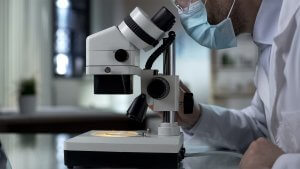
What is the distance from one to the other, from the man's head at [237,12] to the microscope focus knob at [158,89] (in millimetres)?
362

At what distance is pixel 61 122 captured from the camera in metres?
2.90

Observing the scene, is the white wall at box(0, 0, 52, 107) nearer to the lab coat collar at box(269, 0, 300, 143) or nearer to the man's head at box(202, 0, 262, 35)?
the man's head at box(202, 0, 262, 35)

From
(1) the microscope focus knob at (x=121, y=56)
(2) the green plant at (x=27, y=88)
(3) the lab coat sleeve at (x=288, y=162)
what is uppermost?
(1) the microscope focus knob at (x=121, y=56)

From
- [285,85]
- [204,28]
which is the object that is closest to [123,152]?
[285,85]

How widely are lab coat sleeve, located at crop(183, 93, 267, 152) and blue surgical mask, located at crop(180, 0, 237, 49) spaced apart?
195 mm

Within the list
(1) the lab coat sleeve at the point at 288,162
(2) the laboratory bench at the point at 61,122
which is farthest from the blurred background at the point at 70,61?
(1) the lab coat sleeve at the point at 288,162

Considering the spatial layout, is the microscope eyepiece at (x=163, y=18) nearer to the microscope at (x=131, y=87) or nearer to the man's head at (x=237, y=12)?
the microscope at (x=131, y=87)

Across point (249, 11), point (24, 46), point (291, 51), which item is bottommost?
point (291, 51)

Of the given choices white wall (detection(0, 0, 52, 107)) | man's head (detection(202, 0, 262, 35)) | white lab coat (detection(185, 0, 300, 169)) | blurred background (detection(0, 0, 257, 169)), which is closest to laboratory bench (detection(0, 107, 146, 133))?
blurred background (detection(0, 0, 257, 169))

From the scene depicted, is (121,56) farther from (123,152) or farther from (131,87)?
(123,152)

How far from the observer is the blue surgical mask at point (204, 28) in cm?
108

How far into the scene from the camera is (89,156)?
762 mm

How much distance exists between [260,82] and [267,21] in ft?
0.53

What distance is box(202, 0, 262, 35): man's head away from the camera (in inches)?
42.3
